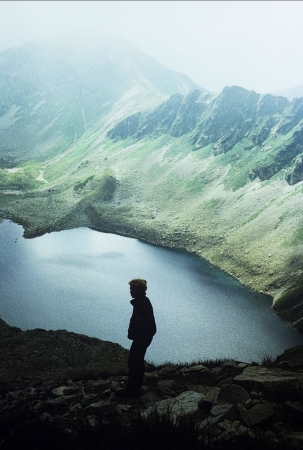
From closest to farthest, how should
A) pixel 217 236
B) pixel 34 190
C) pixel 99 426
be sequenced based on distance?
pixel 99 426
pixel 217 236
pixel 34 190

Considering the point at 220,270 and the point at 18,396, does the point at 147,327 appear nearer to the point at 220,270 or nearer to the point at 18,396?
the point at 18,396

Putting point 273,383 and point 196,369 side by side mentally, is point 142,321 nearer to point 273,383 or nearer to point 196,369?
point 273,383

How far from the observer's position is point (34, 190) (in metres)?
127

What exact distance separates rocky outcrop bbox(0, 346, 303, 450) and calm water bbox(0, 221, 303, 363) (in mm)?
19063

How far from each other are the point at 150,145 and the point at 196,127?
67.8ft

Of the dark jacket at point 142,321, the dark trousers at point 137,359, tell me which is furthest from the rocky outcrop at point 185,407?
the dark jacket at point 142,321

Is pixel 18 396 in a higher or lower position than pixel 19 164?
lower

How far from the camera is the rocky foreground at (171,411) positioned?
7145 mm

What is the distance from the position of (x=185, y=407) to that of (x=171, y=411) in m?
1.26

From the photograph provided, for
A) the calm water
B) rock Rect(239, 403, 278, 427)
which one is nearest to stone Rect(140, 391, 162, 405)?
rock Rect(239, 403, 278, 427)

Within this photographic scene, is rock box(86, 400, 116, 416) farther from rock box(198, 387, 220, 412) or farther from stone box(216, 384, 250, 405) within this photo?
stone box(216, 384, 250, 405)

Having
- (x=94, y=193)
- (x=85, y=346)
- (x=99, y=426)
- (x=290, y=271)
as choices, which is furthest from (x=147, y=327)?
(x=94, y=193)

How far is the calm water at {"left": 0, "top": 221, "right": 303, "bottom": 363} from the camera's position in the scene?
37938 millimetres

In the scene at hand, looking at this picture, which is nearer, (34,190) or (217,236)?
(217,236)
